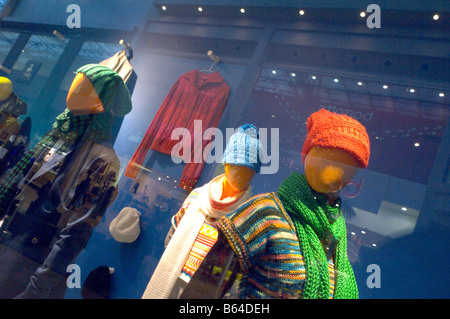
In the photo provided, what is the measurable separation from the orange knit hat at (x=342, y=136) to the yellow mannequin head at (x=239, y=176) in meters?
0.27

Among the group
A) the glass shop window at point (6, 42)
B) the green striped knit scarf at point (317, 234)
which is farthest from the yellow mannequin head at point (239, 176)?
the glass shop window at point (6, 42)

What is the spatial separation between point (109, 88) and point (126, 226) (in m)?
0.71

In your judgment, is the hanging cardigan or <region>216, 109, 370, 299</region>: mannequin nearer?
<region>216, 109, 370, 299</region>: mannequin

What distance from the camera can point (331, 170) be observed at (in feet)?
2.90

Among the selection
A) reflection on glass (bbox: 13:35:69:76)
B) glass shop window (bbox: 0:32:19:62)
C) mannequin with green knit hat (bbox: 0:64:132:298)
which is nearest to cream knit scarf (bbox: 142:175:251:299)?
mannequin with green knit hat (bbox: 0:64:132:298)

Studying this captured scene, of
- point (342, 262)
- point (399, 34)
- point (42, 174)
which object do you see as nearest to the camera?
point (342, 262)

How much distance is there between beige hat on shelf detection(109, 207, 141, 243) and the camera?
4.27 feet

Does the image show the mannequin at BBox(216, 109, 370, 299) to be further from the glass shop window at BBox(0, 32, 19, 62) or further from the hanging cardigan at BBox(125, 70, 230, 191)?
the glass shop window at BBox(0, 32, 19, 62)

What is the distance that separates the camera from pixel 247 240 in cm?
80

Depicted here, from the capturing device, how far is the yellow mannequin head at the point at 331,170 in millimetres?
871

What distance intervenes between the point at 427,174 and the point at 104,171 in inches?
56.2

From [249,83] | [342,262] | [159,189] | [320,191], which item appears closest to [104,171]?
[159,189]
